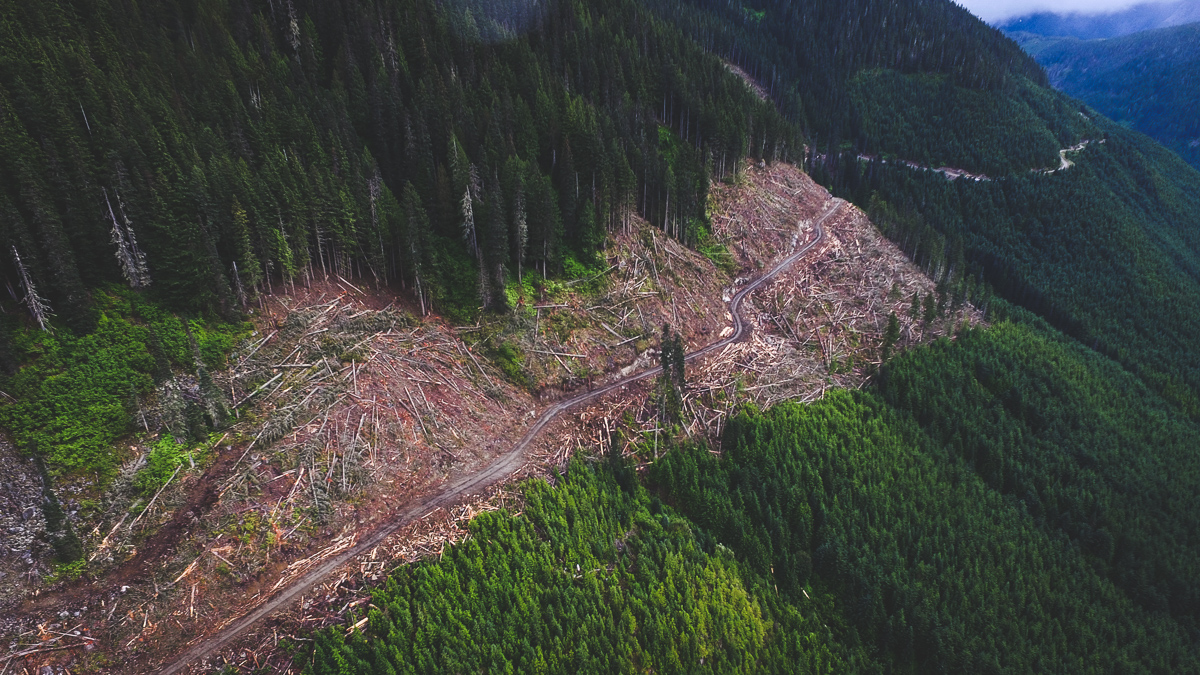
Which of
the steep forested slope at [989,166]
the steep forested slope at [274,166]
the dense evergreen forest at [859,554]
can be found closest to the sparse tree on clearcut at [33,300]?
the steep forested slope at [274,166]

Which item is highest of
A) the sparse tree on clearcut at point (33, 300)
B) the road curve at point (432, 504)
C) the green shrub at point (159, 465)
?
the sparse tree on clearcut at point (33, 300)

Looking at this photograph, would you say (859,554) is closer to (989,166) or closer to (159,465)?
(159,465)

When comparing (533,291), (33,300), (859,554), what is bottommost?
(859,554)

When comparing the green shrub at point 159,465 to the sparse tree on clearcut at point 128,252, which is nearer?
the green shrub at point 159,465

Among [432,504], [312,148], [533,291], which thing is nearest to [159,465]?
[432,504]

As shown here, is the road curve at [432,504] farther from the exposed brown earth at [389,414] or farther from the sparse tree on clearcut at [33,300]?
the sparse tree on clearcut at [33,300]

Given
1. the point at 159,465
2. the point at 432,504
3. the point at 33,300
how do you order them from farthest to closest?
the point at 432,504 → the point at 159,465 → the point at 33,300

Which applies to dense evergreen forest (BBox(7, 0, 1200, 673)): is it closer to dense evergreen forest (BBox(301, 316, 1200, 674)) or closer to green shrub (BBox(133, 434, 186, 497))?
dense evergreen forest (BBox(301, 316, 1200, 674))
